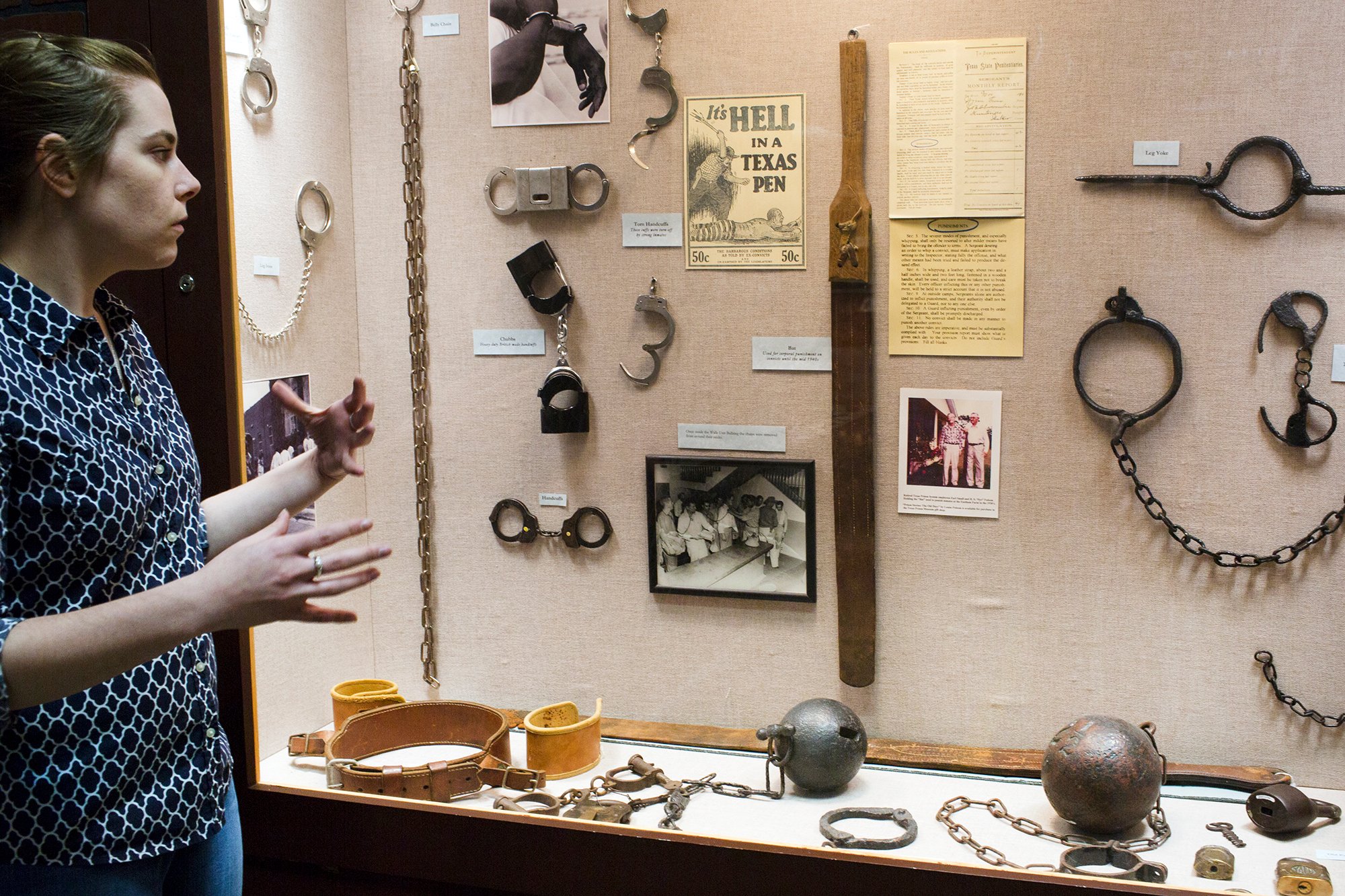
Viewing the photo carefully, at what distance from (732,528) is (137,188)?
4.84 ft

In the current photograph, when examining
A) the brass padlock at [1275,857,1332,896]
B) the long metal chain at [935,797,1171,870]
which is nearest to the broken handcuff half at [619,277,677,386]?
the long metal chain at [935,797,1171,870]

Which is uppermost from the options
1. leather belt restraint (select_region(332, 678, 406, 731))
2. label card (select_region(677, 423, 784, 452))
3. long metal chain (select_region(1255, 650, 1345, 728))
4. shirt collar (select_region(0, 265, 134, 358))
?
shirt collar (select_region(0, 265, 134, 358))

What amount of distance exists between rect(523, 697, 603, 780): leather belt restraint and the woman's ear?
1475 mm

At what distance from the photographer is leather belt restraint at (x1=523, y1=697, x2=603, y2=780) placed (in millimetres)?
2482

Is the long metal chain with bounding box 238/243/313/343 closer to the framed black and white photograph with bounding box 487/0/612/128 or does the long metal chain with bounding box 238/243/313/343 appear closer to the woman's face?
the framed black and white photograph with bounding box 487/0/612/128

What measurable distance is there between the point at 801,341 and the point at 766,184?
0.35m

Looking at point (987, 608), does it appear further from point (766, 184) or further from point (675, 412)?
point (766, 184)

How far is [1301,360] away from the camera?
2225 millimetres

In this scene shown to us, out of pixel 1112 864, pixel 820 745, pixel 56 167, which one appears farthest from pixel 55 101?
pixel 1112 864

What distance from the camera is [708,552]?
103 inches

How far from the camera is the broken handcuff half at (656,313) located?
2547mm

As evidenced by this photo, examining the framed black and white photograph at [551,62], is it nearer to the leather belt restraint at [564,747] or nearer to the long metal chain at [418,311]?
the long metal chain at [418,311]

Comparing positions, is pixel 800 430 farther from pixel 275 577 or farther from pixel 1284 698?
pixel 275 577

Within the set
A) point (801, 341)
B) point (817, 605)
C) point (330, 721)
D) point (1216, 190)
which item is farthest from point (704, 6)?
point (330, 721)
